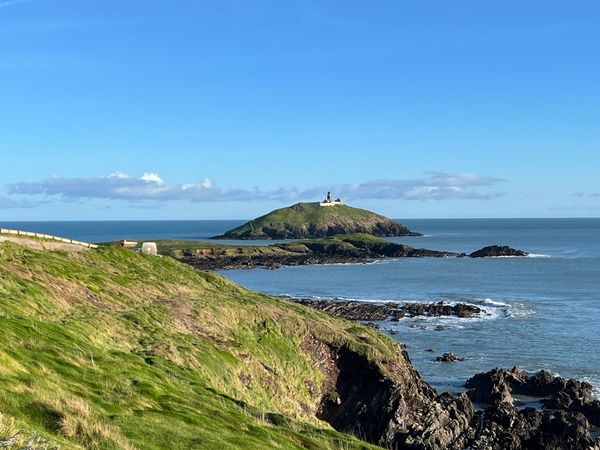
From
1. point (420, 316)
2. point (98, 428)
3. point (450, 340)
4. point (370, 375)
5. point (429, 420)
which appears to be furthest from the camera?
point (420, 316)

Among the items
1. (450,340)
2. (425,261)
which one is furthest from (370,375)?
(425,261)

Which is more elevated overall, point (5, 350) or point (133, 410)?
point (5, 350)

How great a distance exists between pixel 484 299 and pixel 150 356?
87.2m

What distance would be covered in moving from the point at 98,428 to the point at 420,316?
8045 centimetres

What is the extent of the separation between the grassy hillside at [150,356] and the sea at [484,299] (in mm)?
20608

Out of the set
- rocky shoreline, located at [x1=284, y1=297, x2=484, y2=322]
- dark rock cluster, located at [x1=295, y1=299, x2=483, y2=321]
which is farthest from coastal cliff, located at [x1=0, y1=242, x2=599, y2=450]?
dark rock cluster, located at [x1=295, y1=299, x2=483, y2=321]

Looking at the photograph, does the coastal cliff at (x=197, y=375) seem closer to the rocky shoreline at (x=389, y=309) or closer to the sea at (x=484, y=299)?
the sea at (x=484, y=299)

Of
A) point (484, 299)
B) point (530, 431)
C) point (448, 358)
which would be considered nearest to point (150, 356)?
point (530, 431)

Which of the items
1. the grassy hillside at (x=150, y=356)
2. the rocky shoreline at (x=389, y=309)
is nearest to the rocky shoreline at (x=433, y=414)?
the grassy hillside at (x=150, y=356)

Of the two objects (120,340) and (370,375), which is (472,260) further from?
(120,340)

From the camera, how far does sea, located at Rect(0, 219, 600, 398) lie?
6575 centimetres

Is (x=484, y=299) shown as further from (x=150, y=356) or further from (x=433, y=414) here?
(x=150, y=356)

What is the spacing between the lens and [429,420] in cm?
4019

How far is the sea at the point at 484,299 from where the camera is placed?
65.8 meters
